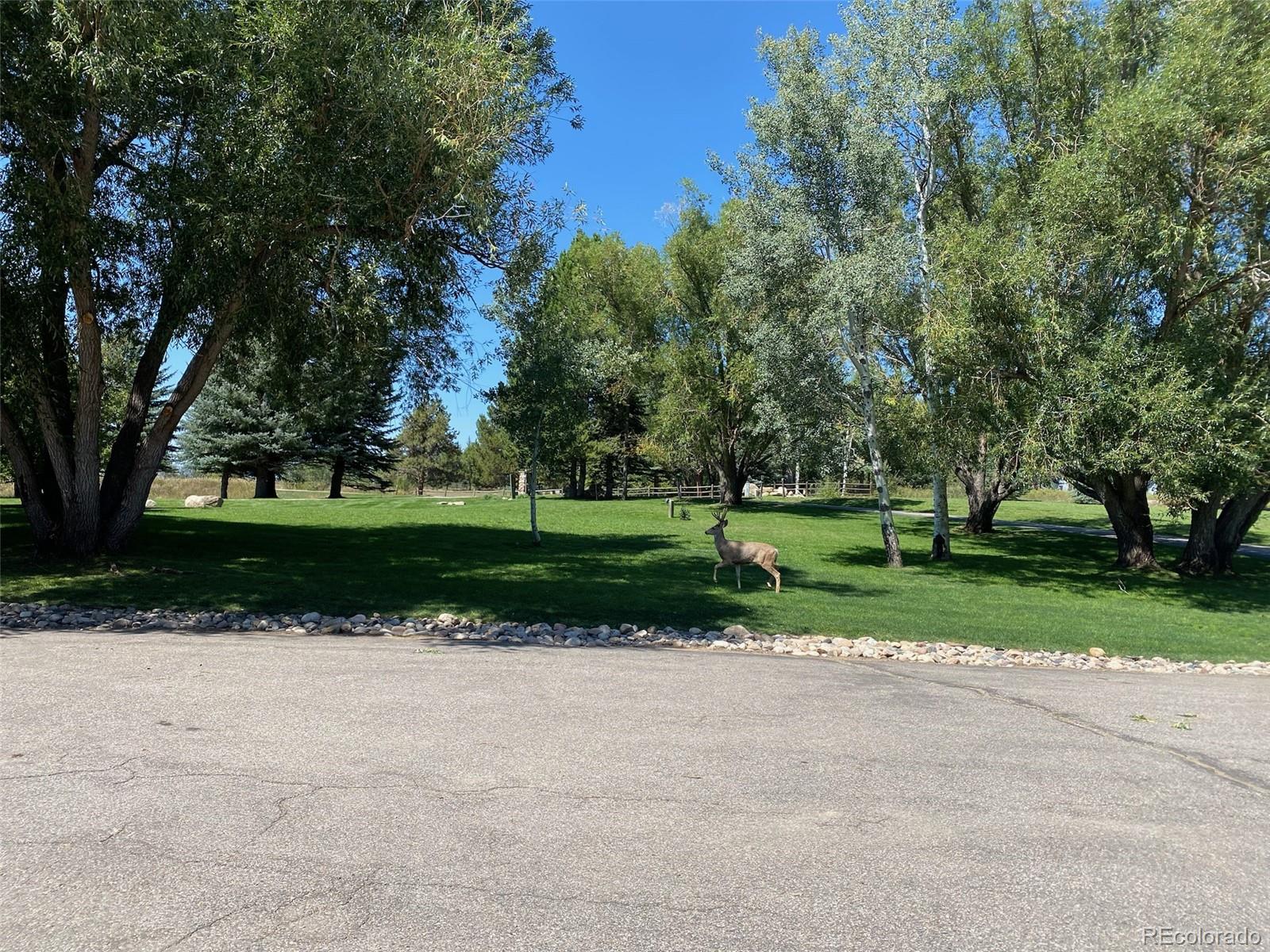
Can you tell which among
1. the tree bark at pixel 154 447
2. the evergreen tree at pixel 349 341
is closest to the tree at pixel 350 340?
the evergreen tree at pixel 349 341

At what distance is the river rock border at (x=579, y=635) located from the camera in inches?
406

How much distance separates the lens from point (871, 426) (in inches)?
854

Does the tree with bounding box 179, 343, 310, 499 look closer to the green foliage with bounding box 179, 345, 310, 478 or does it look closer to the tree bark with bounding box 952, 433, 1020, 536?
the green foliage with bounding box 179, 345, 310, 478

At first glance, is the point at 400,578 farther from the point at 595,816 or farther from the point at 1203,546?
the point at 1203,546

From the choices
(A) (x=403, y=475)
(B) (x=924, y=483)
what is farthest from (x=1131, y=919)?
(A) (x=403, y=475)

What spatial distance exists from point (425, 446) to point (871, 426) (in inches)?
2068

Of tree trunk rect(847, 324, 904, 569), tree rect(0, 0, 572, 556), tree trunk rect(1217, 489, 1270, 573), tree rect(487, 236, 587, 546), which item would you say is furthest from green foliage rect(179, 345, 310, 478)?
tree trunk rect(1217, 489, 1270, 573)

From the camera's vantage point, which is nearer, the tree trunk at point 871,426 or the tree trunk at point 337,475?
the tree trunk at point 871,426

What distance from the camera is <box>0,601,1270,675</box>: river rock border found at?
10305 millimetres

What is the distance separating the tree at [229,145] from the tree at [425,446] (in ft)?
169

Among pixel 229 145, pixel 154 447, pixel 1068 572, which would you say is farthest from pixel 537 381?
pixel 1068 572

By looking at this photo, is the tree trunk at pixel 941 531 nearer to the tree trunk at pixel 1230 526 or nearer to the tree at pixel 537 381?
the tree trunk at pixel 1230 526

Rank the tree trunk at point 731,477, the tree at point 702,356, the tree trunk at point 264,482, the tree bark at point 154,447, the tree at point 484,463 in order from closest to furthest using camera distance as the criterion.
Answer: the tree bark at point 154,447 < the tree at point 702,356 < the tree trunk at point 731,477 < the tree trunk at point 264,482 < the tree at point 484,463

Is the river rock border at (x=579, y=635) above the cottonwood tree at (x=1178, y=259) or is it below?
below
